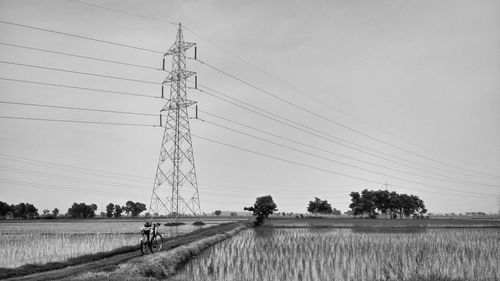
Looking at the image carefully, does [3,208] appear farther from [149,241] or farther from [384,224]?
[149,241]

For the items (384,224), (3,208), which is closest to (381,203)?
(384,224)

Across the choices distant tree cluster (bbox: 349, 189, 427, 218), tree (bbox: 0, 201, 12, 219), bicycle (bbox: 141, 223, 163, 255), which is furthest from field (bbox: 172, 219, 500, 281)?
tree (bbox: 0, 201, 12, 219)

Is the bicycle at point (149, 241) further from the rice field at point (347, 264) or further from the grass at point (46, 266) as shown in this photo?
the grass at point (46, 266)

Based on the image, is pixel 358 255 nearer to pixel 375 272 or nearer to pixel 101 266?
pixel 375 272

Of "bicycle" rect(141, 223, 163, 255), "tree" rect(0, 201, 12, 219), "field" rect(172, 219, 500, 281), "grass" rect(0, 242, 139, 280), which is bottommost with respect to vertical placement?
"field" rect(172, 219, 500, 281)

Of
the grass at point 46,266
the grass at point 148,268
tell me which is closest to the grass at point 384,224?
the grass at point 46,266

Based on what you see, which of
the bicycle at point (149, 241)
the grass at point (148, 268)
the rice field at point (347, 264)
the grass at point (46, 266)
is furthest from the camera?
the bicycle at point (149, 241)

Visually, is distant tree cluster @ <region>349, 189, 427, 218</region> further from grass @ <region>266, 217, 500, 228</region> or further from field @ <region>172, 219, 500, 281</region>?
field @ <region>172, 219, 500, 281</region>

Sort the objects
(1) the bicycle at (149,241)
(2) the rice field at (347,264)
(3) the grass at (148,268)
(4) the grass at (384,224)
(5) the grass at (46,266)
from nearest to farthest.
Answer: (3) the grass at (148,268) < (2) the rice field at (347,264) < (5) the grass at (46,266) < (1) the bicycle at (149,241) < (4) the grass at (384,224)

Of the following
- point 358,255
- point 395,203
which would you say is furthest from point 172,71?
point 395,203

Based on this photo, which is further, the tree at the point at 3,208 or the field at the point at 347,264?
the tree at the point at 3,208

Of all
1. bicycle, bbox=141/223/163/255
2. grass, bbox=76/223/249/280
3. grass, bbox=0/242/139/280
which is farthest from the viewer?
bicycle, bbox=141/223/163/255

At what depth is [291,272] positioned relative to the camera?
22.6m

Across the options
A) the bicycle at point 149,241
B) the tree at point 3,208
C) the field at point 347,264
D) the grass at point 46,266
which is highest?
the tree at point 3,208
